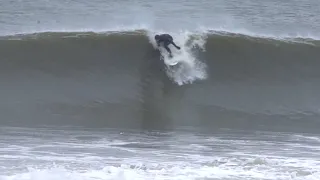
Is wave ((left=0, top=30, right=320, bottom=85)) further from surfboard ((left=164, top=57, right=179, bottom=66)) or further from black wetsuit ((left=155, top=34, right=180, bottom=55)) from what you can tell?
black wetsuit ((left=155, top=34, right=180, bottom=55))

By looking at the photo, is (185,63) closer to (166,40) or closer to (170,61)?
(170,61)

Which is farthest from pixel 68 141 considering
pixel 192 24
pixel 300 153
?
pixel 192 24

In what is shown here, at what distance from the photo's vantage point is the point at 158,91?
43.1ft

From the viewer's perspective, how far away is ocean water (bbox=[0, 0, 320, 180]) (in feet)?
29.8

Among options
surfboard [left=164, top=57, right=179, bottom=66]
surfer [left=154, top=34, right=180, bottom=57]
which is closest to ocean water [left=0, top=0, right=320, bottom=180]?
surfboard [left=164, top=57, right=179, bottom=66]

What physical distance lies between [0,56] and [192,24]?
13.4ft

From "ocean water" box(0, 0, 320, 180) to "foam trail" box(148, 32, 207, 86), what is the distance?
1.0 inches

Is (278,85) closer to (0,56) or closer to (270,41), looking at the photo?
(270,41)

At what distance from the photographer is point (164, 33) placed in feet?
49.4

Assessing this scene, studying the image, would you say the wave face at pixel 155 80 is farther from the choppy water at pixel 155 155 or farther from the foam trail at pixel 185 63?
the choppy water at pixel 155 155

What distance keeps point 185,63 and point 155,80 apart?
78 centimetres

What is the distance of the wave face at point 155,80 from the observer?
40.5 feet

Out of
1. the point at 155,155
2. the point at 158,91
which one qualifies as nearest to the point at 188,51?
the point at 158,91

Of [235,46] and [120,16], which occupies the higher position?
[120,16]
